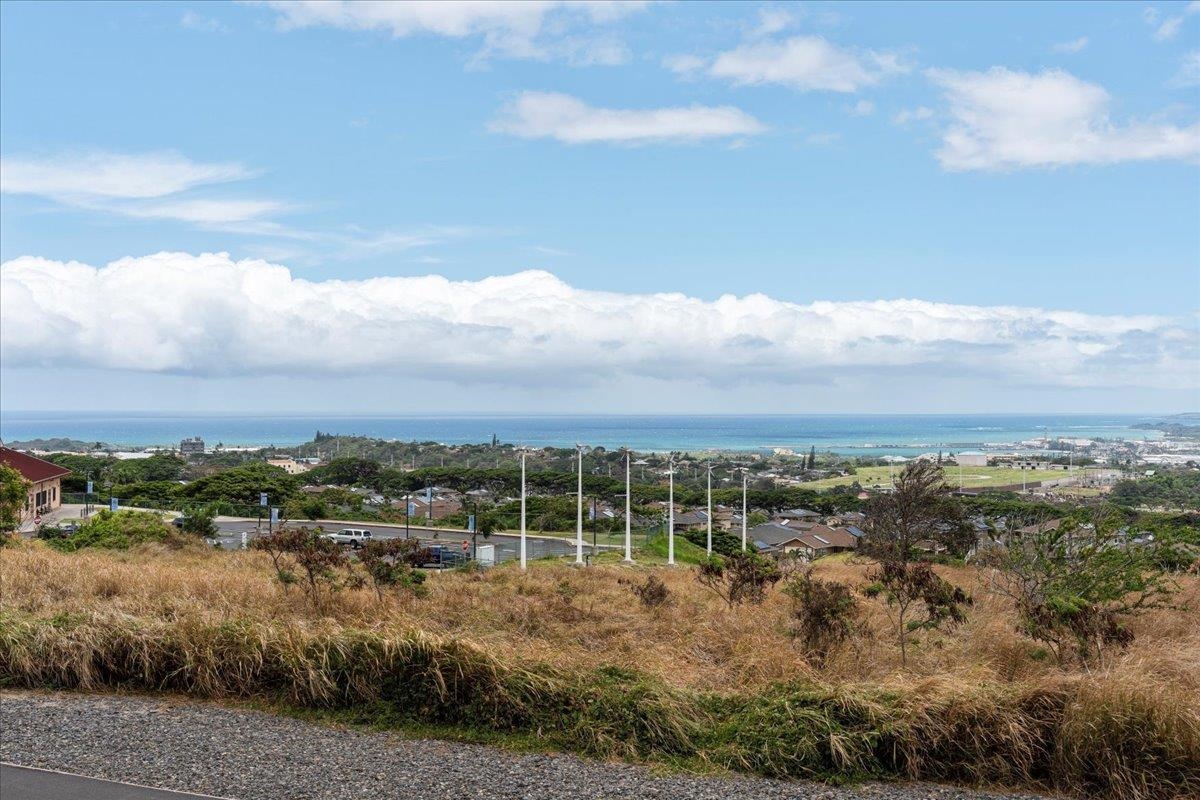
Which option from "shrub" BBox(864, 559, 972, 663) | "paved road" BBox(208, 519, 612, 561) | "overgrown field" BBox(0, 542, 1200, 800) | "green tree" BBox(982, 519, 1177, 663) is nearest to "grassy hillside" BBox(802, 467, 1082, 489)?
"paved road" BBox(208, 519, 612, 561)

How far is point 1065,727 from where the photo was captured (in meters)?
6.22

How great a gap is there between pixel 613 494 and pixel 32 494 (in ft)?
114

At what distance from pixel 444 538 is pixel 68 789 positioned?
32.3 m

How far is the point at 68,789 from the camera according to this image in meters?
5.74

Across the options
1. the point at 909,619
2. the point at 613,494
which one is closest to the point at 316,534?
the point at 909,619

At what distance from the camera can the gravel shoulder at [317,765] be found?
582cm

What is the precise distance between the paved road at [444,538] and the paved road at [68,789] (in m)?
21.5

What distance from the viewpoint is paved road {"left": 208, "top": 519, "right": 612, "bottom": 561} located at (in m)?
30.6

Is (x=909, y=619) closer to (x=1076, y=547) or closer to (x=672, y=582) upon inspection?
(x=1076, y=547)

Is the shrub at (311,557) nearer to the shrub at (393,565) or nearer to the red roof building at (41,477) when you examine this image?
the shrub at (393,565)

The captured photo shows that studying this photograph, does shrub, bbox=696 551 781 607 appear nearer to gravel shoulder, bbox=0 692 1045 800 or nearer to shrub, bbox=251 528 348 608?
shrub, bbox=251 528 348 608

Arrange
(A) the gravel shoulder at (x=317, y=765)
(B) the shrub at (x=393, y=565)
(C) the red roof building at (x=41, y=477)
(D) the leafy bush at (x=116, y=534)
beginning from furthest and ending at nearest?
(C) the red roof building at (x=41, y=477), (D) the leafy bush at (x=116, y=534), (B) the shrub at (x=393, y=565), (A) the gravel shoulder at (x=317, y=765)

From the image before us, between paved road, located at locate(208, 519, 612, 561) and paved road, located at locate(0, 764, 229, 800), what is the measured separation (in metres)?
21.5

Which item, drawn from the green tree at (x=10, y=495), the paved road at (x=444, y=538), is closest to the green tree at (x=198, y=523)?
the paved road at (x=444, y=538)
